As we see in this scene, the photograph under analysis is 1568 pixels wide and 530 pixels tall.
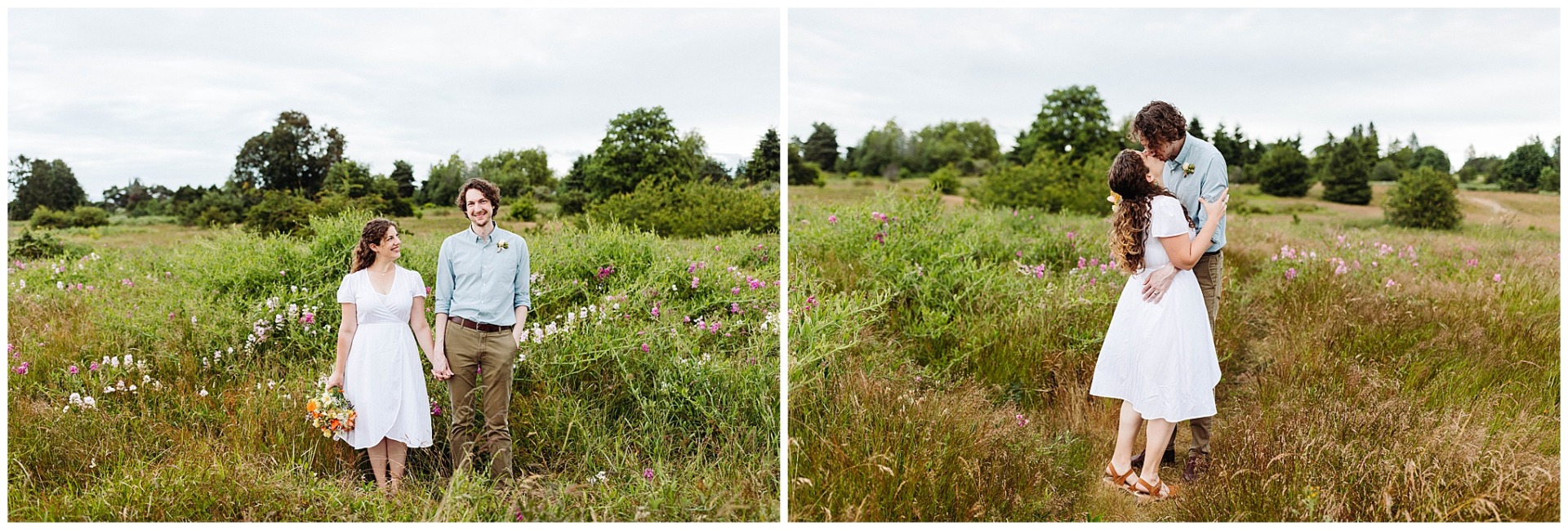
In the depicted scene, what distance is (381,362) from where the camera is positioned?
3.28m

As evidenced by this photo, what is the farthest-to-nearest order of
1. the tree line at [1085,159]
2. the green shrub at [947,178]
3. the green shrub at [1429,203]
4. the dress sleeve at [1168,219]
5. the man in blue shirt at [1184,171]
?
the green shrub at [947,178]
the tree line at [1085,159]
the green shrub at [1429,203]
the man in blue shirt at [1184,171]
the dress sleeve at [1168,219]

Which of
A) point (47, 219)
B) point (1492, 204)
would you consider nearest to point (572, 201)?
point (47, 219)

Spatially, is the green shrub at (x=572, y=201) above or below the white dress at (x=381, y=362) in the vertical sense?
above

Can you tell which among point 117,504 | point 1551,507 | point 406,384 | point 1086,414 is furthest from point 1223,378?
point 117,504

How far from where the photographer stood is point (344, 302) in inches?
129

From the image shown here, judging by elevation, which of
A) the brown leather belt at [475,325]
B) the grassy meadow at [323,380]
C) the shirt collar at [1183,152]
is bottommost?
the grassy meadow at [323,380]

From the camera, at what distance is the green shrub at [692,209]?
618 cm

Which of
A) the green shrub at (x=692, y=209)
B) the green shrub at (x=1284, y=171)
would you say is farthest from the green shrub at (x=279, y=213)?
the green shrub at (x=1284, y=171)

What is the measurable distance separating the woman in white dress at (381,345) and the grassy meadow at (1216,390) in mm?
1478

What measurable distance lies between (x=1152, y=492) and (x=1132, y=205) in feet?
3.66

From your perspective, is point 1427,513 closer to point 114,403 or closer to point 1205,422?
point 1205,422

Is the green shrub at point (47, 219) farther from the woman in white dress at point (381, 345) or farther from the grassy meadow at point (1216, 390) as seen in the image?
the grassy meadow at point (1216, 390)

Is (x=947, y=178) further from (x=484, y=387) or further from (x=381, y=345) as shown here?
(x=381, y=345)

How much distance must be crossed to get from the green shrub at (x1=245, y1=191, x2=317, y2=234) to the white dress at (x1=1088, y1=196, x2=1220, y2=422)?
5143 mm
